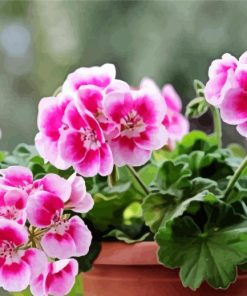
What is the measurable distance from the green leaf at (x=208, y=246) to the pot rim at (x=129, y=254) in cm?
2

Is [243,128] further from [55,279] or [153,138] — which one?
[55,279]

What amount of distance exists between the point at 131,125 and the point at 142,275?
0.16m

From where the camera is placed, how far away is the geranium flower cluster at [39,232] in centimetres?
68

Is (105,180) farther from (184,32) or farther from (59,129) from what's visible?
(184,32)

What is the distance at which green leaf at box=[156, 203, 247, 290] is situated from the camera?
0.73 metres

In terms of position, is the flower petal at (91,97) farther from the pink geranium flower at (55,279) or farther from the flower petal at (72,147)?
the pink geranium flower at (55,279)

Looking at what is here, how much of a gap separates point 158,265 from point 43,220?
5.9 inches

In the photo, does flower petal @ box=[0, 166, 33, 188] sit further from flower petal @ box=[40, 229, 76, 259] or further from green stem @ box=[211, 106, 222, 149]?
green stem @ box=[211, 106, 222, 149]

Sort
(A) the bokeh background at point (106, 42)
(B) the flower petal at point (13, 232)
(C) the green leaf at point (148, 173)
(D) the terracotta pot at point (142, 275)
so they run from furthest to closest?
(A) the bokeh background at point (106, 42), (C) the green leaf at point (148, 173), (D) the terracotta pot at point (142, 275), (B) the flower petal at point (13, 232)

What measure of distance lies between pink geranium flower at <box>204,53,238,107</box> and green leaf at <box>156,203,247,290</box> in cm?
14

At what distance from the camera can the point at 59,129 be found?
72cm

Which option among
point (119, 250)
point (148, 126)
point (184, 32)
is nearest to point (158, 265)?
point (119, 250)

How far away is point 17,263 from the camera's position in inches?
26.8

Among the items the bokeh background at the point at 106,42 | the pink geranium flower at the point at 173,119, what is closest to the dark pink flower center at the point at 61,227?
the pink geranium flower at the point at 173,119
